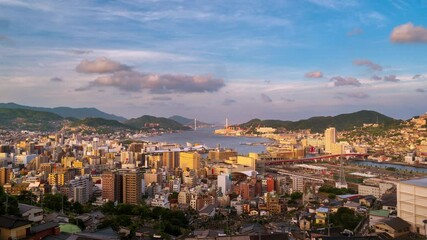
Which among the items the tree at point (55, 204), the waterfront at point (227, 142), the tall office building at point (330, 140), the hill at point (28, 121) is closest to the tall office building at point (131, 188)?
the tree at point (55, 204)

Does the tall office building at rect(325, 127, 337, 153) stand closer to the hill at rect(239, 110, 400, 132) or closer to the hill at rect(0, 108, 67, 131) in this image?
the hill at rect(239, 110, 400, 132)

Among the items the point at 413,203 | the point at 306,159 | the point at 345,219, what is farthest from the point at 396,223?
the point at 306,159

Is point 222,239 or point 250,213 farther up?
point 222,239

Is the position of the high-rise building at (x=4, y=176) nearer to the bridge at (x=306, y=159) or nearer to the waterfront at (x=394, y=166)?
the bridge at (x=306, y=159)

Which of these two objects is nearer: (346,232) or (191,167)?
(346,232)

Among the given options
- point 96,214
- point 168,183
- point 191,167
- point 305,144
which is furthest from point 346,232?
point 305,144

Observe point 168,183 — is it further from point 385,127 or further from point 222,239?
point 385,127
